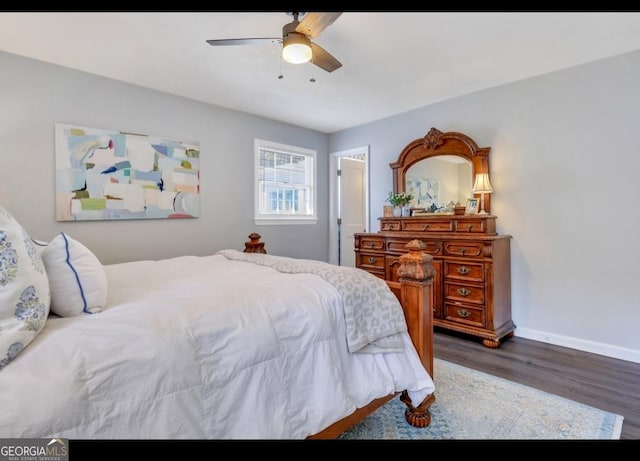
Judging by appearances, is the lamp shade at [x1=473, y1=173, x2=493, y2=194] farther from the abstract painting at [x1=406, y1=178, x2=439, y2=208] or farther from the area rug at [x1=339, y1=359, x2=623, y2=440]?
the area rug at [x1=339, y1=359, x2=623, y2=440]

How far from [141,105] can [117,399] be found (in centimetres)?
306

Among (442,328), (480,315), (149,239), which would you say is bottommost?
(442,328)

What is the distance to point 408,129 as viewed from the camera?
3979 millimetres


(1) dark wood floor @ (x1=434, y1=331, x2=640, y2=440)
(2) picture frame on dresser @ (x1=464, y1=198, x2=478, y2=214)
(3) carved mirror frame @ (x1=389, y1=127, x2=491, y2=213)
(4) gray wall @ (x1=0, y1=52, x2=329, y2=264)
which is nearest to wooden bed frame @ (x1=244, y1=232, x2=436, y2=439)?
(1) dark wood floor @ (x1=434, y1=331, x2=640, y2=440)

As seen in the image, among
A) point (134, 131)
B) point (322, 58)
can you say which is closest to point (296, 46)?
point (322, 58)

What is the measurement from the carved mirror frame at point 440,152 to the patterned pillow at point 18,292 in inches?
138

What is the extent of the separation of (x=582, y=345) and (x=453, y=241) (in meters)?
1.36

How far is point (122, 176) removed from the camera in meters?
A: 3.03

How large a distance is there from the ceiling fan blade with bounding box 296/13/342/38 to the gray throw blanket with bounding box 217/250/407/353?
1.34 meters

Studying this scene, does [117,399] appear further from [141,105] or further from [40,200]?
[141,105]

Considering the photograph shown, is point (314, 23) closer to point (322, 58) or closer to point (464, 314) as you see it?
point (322, 58)

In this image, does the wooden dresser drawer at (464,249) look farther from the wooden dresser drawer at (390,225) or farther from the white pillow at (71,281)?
the white pillow at (71,281)

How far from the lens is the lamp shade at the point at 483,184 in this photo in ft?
10.7
